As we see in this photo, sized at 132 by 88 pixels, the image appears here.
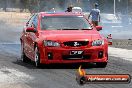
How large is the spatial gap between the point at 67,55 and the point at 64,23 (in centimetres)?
157

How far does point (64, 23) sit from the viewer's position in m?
12.4

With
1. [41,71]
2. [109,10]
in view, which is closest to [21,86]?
[41,71]

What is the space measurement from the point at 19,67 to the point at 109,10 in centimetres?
7356

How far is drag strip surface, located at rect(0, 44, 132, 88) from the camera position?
26.9 feet

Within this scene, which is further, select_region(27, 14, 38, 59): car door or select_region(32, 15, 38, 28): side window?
select_region(32, 15, 38, 28): side window

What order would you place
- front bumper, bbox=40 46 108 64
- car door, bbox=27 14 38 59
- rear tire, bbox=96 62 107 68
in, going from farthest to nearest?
1. car door, bbox=27 14 38 59
2. rear tire, bbox=96 62 107 68
3. front bumper, bbox=40 46 108 64

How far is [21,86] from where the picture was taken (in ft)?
26.2

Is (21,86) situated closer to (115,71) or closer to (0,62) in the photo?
(115,71)

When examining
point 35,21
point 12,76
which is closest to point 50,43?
point 12,76

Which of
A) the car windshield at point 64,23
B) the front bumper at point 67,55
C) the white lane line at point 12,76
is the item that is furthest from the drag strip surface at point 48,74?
the car windshield at point 64,23

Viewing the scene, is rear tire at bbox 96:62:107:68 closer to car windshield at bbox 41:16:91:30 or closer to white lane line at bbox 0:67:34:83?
car windshield at bbox 41:16:91:30

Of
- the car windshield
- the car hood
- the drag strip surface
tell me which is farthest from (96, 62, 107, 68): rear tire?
the car windshield

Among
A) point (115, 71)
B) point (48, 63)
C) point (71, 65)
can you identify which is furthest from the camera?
point (71, 65)

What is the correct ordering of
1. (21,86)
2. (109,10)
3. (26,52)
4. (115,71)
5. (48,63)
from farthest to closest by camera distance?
(109,10) < (26,52) < (48,63) < (115,71) < (21,86)
